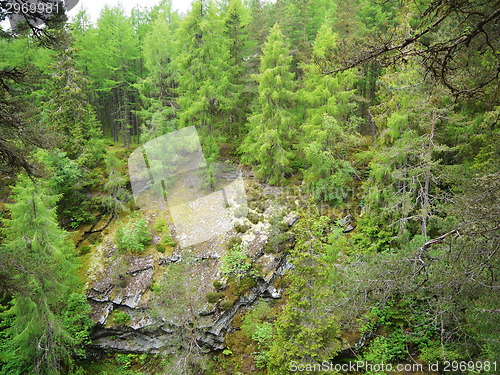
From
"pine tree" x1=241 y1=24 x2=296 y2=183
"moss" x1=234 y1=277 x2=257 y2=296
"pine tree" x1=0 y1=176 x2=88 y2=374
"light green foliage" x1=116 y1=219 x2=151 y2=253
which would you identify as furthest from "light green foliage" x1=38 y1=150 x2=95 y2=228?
"pine tree" x1=241 y1=24 x2=296 y2=183

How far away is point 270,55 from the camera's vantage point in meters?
18.1

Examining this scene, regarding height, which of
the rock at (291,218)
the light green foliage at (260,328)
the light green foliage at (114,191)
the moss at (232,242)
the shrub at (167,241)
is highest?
the light green foliage at (114,191)

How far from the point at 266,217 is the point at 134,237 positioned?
7988 mm

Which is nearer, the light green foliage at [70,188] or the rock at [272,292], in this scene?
the rock at [272,292]

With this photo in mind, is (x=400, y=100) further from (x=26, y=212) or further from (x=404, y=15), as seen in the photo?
(x=26, y=212)

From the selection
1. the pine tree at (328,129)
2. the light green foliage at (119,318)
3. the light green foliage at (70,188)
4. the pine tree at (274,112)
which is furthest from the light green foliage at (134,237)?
the pine tree at (328,129)

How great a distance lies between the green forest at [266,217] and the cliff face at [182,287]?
0.10m

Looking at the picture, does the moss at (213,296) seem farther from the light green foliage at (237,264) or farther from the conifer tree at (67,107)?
the conifer tree at (67,107)

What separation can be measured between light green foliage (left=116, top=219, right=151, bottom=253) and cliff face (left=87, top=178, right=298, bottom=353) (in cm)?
46

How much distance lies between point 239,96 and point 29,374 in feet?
64.3

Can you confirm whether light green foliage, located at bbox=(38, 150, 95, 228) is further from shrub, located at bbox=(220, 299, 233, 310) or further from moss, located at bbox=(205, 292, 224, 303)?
shrub, located at bbox=(220, 299, 233, 310)

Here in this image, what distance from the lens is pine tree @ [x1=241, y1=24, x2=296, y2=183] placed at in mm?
18016

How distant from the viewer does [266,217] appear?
18219 mm

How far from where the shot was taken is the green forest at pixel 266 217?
5.81m
